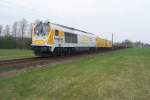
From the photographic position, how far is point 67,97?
702 centimetres

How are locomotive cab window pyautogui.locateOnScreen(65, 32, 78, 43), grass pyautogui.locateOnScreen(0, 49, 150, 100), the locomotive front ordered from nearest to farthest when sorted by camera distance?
grass pyautogui.locateOnScreen(0, 49, 150, 100) < the locomotive front < locomotive cab window pyautogui.locateOnScreen(65, 32, 78, 43)

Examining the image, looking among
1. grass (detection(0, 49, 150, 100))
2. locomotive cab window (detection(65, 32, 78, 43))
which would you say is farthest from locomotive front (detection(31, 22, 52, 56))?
grass (detection(0, 49, 150, 100))

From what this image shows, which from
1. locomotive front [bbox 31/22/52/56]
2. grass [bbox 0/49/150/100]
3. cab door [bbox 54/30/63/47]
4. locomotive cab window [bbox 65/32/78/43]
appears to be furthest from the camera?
locomotive cab window [bbox 65/32/78/43]

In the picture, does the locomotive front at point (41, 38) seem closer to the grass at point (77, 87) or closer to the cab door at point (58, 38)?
the cab door at point (58, 38)

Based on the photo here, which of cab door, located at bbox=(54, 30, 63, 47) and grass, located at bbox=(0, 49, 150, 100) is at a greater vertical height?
cab door, located at bbox=(54, 30, 63, 47)

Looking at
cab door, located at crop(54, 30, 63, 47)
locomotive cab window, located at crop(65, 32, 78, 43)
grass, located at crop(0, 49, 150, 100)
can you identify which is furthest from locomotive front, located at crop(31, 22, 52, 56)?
grass, located at crop(0, 49, 150, 100)

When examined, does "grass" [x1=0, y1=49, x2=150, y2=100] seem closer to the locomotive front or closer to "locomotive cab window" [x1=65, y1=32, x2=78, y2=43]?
the locomotive front

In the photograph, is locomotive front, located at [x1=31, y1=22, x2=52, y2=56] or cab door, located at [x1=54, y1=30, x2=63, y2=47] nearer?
locomotive front, located at [x1=31, y1=22, x2=52, y2=56]

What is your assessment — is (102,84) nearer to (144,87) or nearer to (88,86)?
(88,86)

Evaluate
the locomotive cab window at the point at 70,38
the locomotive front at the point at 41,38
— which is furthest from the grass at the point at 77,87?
the locomotive cab window at the point at 70,38

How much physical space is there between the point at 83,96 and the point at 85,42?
26.4 m

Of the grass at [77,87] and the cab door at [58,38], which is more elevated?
the cab door at [58,38]

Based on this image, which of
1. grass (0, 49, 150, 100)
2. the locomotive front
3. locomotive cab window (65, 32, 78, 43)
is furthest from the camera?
locomotive cab window (65, 32, 78, 43)

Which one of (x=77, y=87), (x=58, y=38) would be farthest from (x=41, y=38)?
(x=77, y=87)
